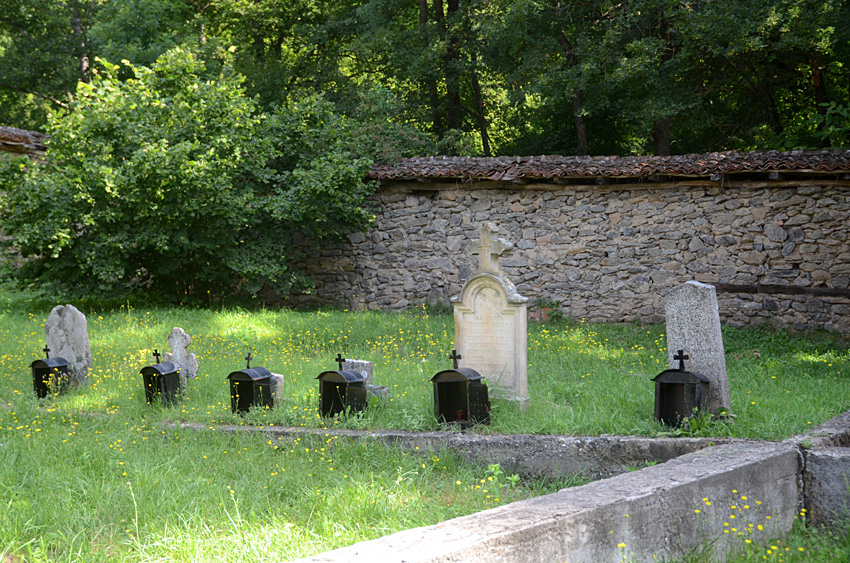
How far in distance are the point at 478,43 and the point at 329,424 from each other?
1257 cm

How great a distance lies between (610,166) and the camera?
1174 cm

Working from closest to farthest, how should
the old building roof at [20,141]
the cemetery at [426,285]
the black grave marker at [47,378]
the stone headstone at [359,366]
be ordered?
the cemetery at [426,285], the stone headstone at [359,366], the black grave marker at [47,378], the old building roof at [20,141]

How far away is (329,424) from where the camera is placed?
5.87 meters

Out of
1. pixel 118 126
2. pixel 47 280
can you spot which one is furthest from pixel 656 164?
pixel 47 280

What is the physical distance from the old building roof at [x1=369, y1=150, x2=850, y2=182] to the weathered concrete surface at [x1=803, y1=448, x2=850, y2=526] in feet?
22.4

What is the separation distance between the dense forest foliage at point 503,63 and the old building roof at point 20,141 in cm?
209

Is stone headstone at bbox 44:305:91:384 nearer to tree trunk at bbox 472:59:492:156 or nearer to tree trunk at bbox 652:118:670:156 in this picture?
tree trunk at bbox 652:118:670:156

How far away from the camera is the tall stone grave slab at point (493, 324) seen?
6.49 meters

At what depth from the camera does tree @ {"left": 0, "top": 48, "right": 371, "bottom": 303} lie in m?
11.4

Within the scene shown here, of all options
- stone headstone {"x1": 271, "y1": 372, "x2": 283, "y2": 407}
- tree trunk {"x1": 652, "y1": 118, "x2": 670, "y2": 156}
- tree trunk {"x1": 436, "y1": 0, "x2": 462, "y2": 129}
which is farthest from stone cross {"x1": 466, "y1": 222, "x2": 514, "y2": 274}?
tree trunk {"x1": 436, "y1": 0, "x2": 462, "y2": 129}

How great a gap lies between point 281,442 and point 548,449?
82.6 inches

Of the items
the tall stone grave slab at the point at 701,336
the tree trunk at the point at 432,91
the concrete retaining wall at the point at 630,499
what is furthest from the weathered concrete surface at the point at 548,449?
the tree trunk at the point at 432,91

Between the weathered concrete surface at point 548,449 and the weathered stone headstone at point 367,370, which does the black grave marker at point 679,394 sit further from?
the weathered stone headstone at point 367,370

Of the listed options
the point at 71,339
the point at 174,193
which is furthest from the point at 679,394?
the point at 174,193
